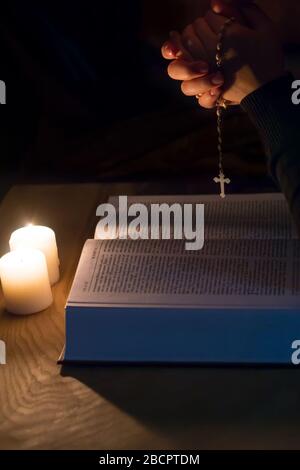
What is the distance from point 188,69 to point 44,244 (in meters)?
0.35

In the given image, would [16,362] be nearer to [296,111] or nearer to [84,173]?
[296,111]

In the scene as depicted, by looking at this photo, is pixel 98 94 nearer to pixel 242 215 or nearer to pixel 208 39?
pixel 208 39

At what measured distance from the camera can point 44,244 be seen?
3.24 ft

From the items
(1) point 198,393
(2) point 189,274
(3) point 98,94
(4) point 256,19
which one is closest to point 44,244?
(2) point 189,274

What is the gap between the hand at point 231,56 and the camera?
3.35 ft

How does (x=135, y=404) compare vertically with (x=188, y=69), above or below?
below

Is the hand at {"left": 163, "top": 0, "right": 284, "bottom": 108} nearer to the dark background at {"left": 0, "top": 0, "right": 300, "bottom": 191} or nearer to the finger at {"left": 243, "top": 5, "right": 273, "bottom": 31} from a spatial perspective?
the finger at {"left": 243, "top": 5, "right": 273, "bottom": 31}

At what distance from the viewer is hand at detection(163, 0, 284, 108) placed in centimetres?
102

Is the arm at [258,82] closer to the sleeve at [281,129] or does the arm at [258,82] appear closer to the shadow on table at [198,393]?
the sleeve at [281,129]

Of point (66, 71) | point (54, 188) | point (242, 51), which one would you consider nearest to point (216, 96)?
point (242, 51)

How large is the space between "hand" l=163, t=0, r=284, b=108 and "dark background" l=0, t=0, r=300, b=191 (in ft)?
1.39

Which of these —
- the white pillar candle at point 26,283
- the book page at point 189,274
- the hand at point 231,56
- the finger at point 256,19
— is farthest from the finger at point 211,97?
the white pillar candle at point 26,283

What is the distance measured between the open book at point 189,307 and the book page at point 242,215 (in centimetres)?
5

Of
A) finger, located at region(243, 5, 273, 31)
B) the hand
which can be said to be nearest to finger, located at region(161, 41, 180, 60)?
the hand
